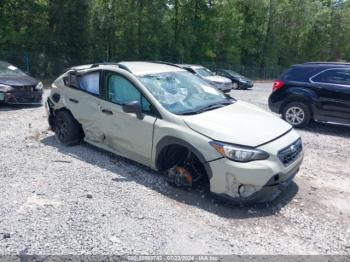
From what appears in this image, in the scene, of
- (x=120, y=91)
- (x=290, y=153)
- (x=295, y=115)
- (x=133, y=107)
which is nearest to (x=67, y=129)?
(x=120, y=91)

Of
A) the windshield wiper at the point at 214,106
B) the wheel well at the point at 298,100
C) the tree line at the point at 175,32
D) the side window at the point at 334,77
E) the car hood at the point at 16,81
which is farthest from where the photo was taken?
the tree line at the point at 175,32

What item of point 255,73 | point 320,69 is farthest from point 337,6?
point 320,69

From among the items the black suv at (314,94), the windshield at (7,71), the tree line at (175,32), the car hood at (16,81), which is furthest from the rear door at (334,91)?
the tree line at (175,32)

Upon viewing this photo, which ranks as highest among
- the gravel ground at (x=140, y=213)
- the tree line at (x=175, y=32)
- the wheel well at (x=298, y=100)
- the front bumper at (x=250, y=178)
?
the tree line at (x=175, y=32)

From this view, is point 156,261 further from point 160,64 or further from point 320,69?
point 320,69

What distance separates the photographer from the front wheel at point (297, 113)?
8.91 m

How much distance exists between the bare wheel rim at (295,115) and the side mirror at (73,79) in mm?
5575

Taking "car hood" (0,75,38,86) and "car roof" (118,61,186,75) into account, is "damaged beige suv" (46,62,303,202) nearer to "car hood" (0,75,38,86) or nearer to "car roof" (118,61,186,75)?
"car roof" (118,61,186,75)

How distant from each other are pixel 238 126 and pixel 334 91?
512 cm

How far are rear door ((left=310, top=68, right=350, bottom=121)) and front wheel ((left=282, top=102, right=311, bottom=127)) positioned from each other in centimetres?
39

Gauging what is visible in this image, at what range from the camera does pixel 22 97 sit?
33.3 ft

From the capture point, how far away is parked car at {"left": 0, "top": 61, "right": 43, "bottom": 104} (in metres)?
9.81

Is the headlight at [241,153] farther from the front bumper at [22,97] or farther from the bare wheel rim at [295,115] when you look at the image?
the front bumper at [22,97]

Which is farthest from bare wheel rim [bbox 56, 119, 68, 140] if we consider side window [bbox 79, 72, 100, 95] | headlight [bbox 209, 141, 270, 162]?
headlight [bbox 209, 141, 270, 162]
